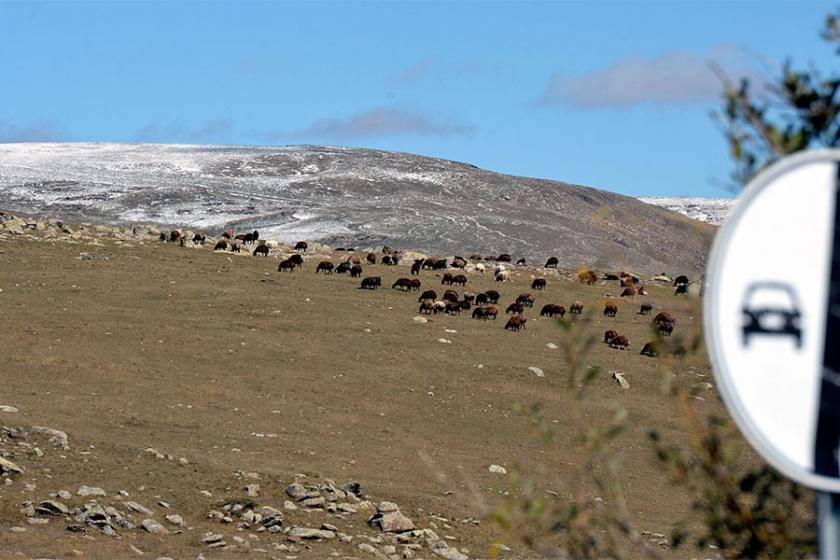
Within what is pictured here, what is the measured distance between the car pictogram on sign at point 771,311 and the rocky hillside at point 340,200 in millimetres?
43023

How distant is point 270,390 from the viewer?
901 inches

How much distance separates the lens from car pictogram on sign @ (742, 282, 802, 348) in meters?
2.29

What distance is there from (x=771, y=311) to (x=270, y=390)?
2090cm

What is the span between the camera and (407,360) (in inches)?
1028

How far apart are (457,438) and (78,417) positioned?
19.2ft

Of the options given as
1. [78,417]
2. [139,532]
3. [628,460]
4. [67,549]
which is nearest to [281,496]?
[139,532]

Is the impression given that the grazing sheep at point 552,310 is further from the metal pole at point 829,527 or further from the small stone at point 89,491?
the metal pole at point 829,527

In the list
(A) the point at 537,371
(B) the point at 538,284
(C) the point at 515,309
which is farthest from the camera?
(B) the point at 538,284

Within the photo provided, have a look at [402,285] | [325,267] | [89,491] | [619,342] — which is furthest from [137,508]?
[325,267]

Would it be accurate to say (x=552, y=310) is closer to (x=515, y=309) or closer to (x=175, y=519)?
(x=515, y=309)

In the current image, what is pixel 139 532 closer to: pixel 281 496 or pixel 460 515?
pixel 281 496

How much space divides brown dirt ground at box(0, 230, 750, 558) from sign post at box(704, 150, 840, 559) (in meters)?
8.65

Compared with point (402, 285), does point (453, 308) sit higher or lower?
lower

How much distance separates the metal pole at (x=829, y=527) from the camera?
7.20 feet
